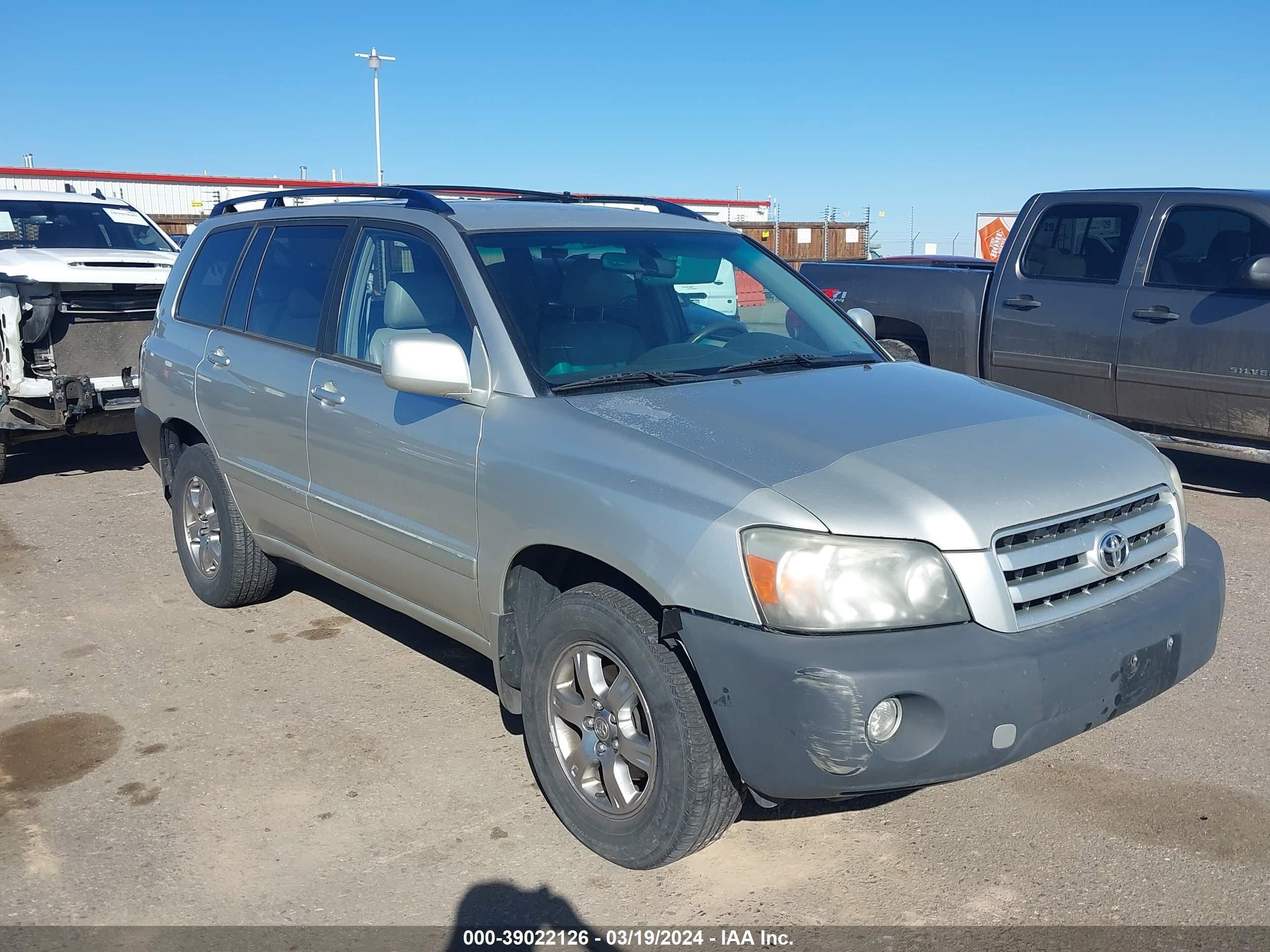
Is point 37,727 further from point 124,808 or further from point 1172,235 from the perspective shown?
point 1172,235

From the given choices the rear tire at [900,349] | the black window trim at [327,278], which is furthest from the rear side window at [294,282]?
the rear tire at [900,349]

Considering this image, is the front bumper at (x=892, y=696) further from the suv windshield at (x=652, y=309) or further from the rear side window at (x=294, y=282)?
the rear side window at (x=294, y=282)

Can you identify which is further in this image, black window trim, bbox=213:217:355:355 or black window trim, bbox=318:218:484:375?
black window trim, bbox=213:217:355:355

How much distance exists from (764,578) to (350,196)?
287cm

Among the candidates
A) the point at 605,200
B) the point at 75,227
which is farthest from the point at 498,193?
the point at 75,227

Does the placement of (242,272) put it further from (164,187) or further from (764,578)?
(164,187)

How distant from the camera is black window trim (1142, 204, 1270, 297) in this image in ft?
23.2

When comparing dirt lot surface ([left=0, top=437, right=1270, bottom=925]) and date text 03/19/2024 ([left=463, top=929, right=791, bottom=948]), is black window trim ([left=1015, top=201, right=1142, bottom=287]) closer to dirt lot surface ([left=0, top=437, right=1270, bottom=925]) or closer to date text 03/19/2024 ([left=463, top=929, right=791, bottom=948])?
dirt lot surface ([left=0, top=437, right=1270, bottom=925])

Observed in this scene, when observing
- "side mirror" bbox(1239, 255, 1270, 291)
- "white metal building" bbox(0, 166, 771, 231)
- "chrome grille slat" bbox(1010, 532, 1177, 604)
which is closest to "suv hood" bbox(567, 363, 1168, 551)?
"chrome grille slat" bbox(1010, 532, 1177, 604)

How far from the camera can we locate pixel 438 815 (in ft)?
Answer: 11.9

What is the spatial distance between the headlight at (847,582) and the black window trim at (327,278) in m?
2.31

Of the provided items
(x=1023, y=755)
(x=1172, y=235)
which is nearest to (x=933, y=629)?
(x=1023, y=755)

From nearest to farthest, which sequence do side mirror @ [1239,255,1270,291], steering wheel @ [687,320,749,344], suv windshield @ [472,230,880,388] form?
1. suv windshield @ [472,230,880,388]
2. steering wheel @ [687,320,749,344]
3. side mirror @ [1239,255,1270,291]

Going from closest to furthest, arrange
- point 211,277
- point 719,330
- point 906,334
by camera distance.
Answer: point 719,330, point 211,277, point 906,334
